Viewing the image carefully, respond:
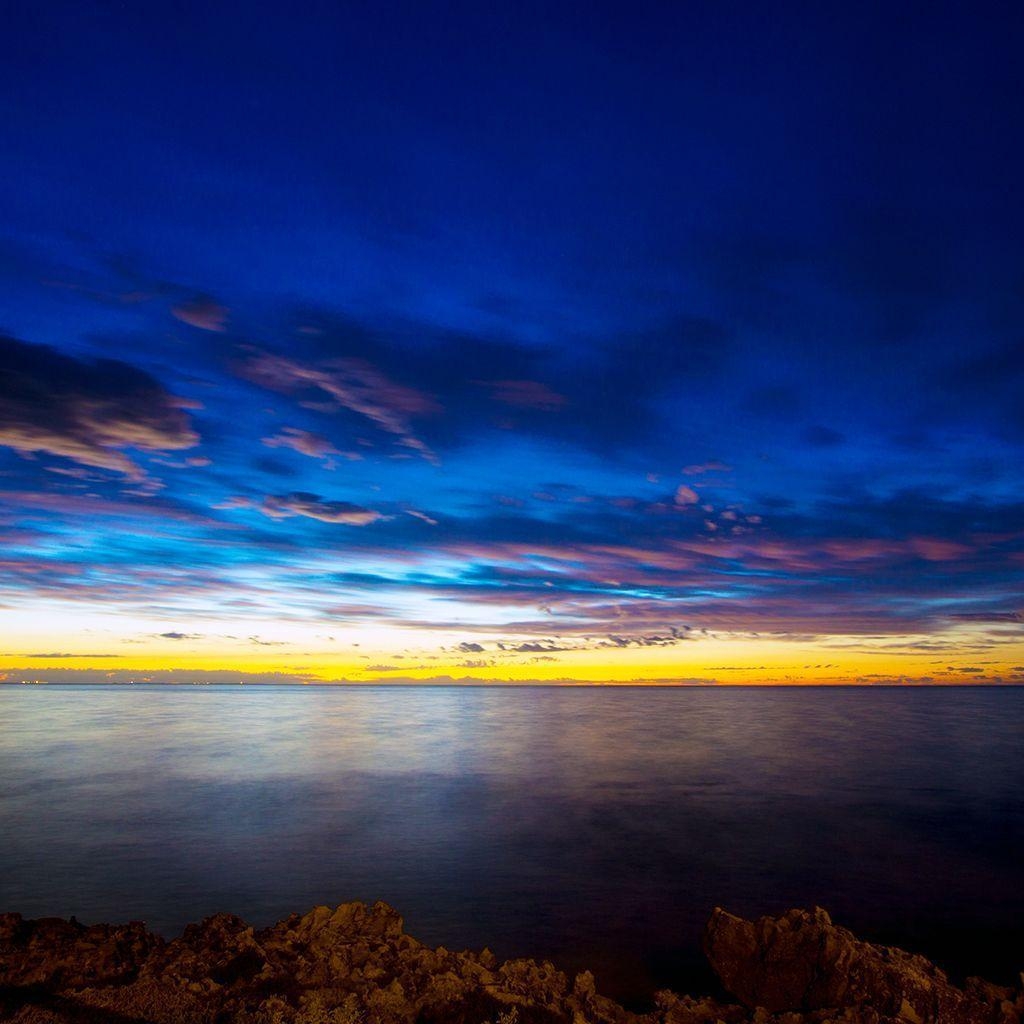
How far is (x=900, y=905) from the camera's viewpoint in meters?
14.0

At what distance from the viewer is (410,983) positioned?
314 inches

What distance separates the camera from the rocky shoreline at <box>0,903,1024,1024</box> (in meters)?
7.31

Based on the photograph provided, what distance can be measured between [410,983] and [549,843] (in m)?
11.6

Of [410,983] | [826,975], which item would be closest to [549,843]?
[826,975]

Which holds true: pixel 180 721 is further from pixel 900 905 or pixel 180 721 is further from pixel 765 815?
pixel 900 905

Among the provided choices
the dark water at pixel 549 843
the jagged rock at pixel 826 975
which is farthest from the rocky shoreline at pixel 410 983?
the dark water at pixel 549 843

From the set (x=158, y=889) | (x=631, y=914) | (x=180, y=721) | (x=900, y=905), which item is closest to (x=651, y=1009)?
(x=631, y=914)

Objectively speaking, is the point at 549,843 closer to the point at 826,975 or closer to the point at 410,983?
the point at 826,975

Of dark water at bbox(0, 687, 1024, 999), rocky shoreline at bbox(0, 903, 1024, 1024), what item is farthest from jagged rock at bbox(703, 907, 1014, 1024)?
dark water at bbox(0, 687, 1024, 999)

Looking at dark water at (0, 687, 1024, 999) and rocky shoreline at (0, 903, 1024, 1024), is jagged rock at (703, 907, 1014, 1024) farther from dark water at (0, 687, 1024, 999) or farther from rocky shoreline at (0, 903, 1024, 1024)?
dark water at (0, 687, 1024, 999)

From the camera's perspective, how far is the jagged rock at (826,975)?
7660 millimetres

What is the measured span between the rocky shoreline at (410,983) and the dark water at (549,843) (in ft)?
6.85

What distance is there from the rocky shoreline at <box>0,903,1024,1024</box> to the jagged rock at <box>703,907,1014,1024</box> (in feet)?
0.04

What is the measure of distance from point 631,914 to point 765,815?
1115 centimetres
